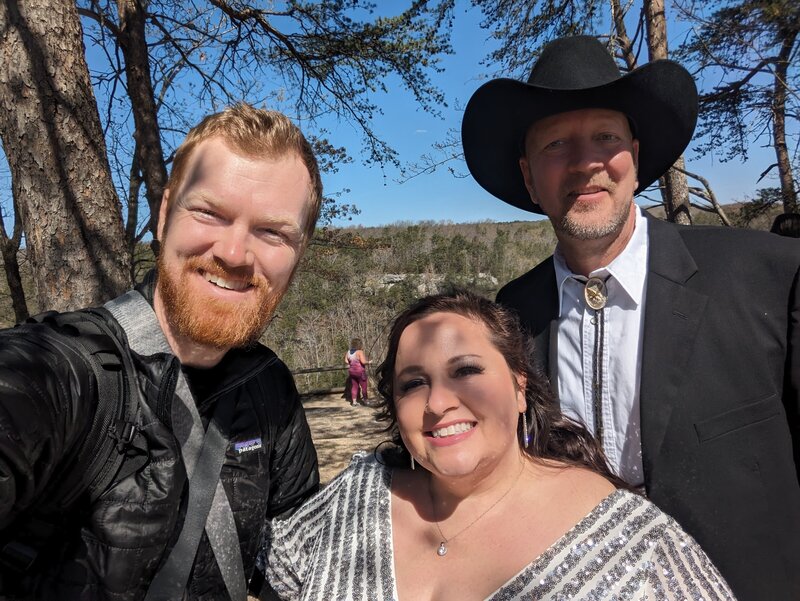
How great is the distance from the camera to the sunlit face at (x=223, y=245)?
5.20ft

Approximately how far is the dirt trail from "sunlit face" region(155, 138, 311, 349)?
4.84 m

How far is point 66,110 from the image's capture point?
254 centimetres

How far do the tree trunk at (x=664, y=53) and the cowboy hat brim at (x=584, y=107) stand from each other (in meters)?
3.44

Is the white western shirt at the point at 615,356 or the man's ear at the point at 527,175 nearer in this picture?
the white western shirt at the point at 615,356

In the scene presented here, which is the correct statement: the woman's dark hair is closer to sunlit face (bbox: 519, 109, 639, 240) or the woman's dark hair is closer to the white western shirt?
the white western shirt

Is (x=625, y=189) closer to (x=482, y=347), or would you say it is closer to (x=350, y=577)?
(x=482, y=347)

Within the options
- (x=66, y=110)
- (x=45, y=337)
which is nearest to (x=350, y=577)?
(x=45, y=337)

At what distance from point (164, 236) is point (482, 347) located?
109 cm

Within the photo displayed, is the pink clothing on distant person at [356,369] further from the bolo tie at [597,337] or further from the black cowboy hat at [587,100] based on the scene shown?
the bolo tie at [597,337]

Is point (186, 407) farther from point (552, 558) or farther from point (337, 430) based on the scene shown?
point (337, 430)

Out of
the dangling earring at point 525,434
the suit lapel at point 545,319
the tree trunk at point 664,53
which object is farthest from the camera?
the tree trunk at point 664,53

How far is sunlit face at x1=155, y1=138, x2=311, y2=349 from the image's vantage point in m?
1.58

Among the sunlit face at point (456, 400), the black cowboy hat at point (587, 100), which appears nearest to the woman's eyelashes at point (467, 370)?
the sunlit face at point (456, 400)

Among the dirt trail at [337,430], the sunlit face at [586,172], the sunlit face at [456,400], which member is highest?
the sunlit face at [586,172]
